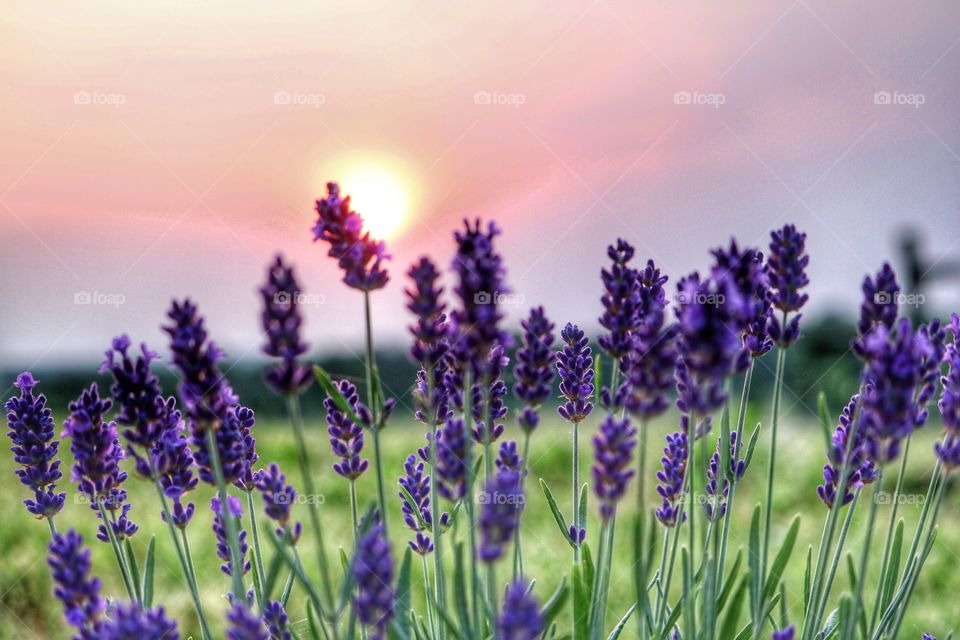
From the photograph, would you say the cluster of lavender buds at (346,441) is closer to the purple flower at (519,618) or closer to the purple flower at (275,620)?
the purple flower at (275,620)

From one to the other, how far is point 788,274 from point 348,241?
84 centimetres

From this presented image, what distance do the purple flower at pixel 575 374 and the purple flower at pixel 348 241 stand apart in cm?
57

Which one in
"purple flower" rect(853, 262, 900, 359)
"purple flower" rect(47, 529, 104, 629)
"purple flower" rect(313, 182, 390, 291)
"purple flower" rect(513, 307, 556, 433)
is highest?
"purple flower" rect(313, 182, 390, 291)

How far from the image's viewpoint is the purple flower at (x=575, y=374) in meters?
1.99

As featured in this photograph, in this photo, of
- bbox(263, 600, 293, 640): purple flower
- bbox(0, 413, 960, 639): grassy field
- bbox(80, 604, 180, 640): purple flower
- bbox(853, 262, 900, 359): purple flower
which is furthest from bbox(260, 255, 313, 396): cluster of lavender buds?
bbox(0, 413, 960, 639): grassy field

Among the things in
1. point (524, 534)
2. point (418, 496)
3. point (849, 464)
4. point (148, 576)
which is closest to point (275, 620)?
point (148, 576)

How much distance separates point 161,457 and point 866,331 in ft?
4.39

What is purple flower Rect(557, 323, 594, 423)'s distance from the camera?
6.54 ft

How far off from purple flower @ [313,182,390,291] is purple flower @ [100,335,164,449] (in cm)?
38

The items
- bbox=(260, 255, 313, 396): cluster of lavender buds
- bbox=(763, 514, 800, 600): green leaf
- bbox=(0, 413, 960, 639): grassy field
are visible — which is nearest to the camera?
bbox=(260, 255, 313, 396): cluster of lavender buds

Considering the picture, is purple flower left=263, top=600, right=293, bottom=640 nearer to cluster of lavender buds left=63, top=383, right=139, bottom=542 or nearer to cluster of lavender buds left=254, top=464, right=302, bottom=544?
cluster of lavender buds left=254, top=464, right=302, bottom=544

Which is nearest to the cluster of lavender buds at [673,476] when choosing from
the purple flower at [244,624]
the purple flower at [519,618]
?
the purple flower at [519,618]

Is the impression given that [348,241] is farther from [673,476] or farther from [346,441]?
[673,476]

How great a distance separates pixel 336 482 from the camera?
6582 mm
